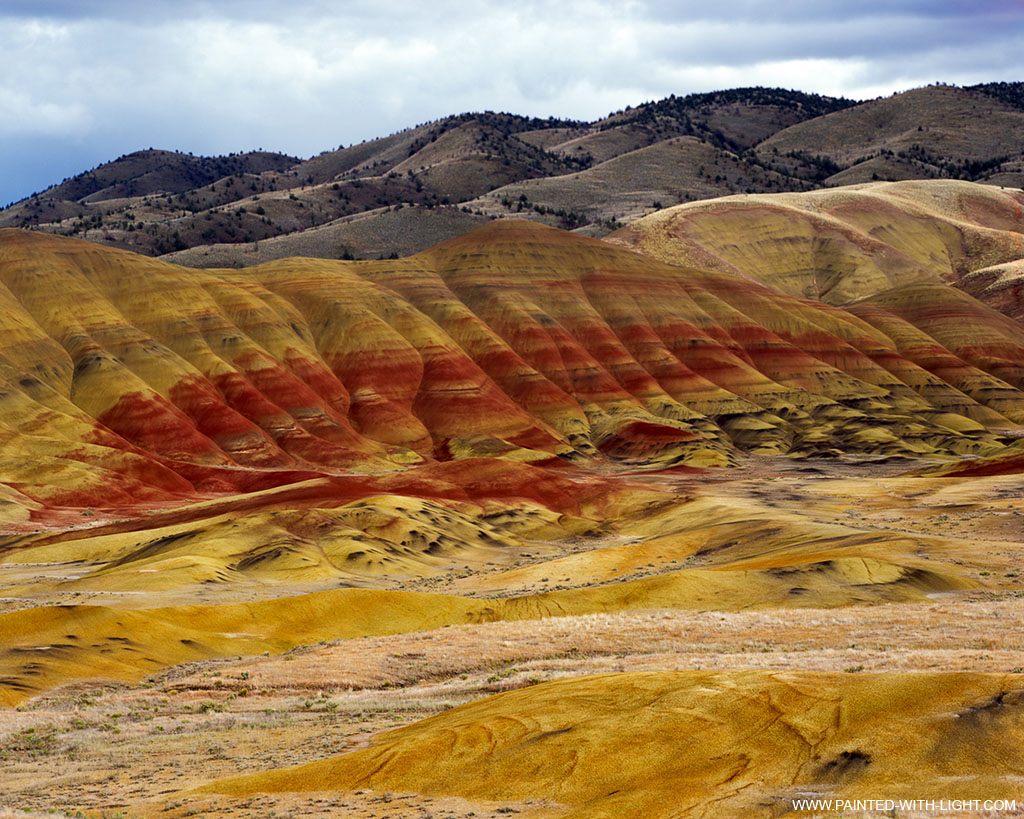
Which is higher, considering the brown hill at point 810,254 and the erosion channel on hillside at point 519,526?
the brown hill at point 810,254

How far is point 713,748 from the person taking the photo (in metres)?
16.6

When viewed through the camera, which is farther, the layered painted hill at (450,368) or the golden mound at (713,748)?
the layered painted hill at (450,368)

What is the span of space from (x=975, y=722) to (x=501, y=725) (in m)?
8.53

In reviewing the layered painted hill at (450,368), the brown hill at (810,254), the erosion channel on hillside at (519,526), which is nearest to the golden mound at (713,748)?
the erosion channel on hillside at (519,526)

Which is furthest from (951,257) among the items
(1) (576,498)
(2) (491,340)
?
(1) (576,498)

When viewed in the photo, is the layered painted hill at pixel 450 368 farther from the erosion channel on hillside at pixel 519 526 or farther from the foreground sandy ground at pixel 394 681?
the foreground sandy ground at pixel 394 681

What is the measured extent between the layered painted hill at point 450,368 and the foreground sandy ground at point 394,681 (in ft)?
194

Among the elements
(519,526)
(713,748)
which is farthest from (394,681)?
(519,526)

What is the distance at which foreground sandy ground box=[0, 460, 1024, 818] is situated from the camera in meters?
17.6

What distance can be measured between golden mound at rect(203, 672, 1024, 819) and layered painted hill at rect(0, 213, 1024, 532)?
7734 cm

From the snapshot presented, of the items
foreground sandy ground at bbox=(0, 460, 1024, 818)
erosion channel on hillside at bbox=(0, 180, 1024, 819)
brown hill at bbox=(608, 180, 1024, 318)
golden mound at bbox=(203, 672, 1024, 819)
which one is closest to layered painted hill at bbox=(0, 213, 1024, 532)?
erosion channel on hillside at bbox=(0, 180, 1024, 819)

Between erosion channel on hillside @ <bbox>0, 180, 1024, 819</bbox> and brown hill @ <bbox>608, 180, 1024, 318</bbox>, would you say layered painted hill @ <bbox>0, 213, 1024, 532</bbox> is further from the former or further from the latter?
brown hill @ <bbox>608, 180, 1024, 318</bbox>

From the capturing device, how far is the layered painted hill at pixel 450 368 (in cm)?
10644

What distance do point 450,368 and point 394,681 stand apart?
96.3 metres
